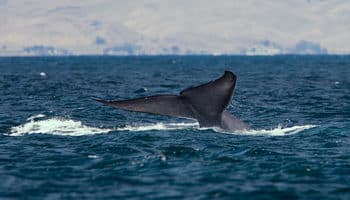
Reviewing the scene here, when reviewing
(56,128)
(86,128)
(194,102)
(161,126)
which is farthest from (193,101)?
(56,128)

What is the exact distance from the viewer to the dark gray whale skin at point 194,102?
1919 centimetres

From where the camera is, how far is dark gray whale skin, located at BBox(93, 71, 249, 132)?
19188 millimetres

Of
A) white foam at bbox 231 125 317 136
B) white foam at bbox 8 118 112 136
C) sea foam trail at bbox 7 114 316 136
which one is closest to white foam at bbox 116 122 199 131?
sea foam trail at bbox 7 114 316 136

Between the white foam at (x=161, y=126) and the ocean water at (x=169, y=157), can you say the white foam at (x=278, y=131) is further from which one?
the white foam at (x=161, y=126)

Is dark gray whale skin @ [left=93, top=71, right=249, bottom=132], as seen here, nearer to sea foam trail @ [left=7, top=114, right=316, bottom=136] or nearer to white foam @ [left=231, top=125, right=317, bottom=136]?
sea foam trail @ [left=7, top=114, right=316, bottom=136]

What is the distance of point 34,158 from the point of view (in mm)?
19188

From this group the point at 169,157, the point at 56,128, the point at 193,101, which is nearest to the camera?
the point at 169,157

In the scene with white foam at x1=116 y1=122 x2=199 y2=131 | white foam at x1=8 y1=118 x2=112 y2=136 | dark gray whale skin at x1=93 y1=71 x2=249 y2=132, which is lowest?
white foam at x1=8 y1=118 x2=112 y2=136

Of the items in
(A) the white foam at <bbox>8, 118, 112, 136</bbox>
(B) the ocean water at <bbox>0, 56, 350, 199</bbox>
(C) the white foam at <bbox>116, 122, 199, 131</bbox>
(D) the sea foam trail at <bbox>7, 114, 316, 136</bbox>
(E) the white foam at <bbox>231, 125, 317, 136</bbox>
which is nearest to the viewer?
Answer: (B) the ocean water at <bbox>0, 56, 350, 199</bbox>

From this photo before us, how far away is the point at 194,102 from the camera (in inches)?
790

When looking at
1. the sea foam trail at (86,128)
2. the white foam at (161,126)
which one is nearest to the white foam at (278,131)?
the sea foam trail at (86,128)

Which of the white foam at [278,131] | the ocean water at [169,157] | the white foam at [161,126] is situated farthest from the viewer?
the white foam at [161,126]

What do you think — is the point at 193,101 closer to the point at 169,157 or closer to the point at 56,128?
the point at 169,157

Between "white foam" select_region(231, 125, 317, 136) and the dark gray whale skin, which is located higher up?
the dark gray whale skin
